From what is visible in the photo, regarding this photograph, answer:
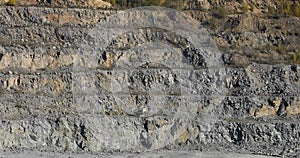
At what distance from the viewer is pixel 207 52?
43.8m

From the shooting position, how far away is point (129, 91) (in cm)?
4016

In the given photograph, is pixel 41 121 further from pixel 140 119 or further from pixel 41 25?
pixel 41 25

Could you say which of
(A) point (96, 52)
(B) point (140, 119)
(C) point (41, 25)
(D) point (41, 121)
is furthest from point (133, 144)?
(C) point (41, 25)

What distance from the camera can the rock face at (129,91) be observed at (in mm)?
37031

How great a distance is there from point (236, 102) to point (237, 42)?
6.84 meters

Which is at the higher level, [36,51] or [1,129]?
[36,51]

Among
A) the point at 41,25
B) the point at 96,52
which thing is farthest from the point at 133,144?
the point at 41,25

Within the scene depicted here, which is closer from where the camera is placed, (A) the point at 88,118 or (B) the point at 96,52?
(A) the point at 88,118

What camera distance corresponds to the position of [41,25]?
44.3 metres

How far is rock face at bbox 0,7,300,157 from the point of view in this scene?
37.0m

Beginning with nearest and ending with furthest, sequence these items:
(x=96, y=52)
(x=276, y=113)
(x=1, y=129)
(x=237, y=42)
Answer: (x=1, y=129), (x=276, y=113), (x=96, y=52), (x=237, y=42)

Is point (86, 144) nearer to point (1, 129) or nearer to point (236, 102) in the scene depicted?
point (1, 129)

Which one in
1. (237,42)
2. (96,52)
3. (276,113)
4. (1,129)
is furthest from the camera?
(237,42)

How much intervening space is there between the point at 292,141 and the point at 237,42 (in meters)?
9.67
